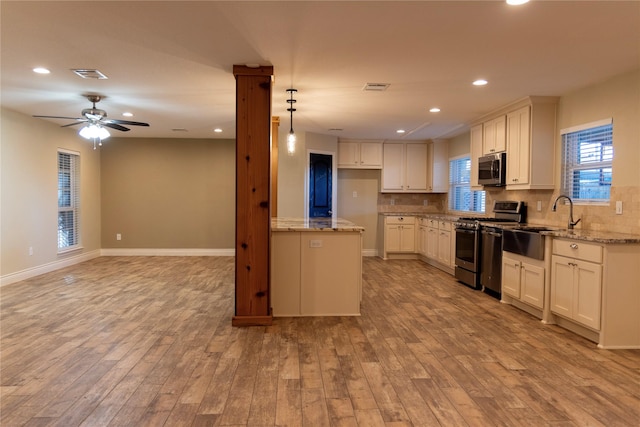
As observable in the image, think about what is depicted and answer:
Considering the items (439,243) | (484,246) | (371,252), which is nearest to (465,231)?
(484,246)

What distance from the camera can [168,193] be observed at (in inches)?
328

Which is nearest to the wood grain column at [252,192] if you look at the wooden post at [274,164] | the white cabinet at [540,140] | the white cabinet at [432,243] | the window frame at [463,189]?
the wooden post at [274,164]

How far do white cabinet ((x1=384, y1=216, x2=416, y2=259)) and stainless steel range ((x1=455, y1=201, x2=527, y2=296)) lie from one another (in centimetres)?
196

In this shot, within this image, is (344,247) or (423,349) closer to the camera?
(423,349)

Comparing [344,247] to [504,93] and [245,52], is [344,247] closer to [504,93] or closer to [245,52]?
[245,52]

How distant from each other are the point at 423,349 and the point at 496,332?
0.89 m

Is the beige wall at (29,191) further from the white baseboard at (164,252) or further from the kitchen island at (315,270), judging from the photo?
the kitchen island at (315,270)

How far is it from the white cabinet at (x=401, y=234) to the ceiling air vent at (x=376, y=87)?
12.4 ft

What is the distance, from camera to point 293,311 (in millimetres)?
4199

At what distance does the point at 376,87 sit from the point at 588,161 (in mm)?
2381

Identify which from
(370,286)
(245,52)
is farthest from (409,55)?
(370,286)

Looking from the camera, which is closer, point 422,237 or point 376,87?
point 376,87

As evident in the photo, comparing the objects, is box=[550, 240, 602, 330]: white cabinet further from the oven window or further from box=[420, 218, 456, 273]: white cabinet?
box=[420, 218, 456, 273]: white cabinet

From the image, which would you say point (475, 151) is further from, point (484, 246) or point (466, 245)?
point (484, 246)
